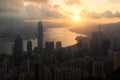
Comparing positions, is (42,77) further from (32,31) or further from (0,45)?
(32,31)

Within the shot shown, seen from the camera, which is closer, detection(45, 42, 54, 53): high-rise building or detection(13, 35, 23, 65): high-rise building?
detection(13, 35, 23, 65): high-rise building

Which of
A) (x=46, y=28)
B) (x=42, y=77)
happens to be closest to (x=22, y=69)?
(x=42, y=77)

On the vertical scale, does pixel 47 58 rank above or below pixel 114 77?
below

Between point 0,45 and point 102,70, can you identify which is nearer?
point 102,70

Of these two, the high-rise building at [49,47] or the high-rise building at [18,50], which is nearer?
the high-rise building at [18,50]

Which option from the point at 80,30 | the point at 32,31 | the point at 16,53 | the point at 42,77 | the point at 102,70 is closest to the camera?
the point at 42,77

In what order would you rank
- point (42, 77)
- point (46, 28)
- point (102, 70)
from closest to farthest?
point (42, 77) → point (102, 70) → point (46, 28)

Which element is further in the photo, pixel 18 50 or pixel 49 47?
pixel 49 47
